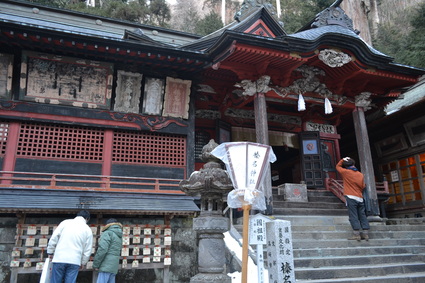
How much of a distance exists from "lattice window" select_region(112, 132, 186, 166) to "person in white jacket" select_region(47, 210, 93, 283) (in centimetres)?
419

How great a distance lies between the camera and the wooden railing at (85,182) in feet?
26.2

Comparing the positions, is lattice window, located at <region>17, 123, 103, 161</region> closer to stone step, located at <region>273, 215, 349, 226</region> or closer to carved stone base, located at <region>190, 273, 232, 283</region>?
stone step, located at <region>273, 215, 349, 226</region>

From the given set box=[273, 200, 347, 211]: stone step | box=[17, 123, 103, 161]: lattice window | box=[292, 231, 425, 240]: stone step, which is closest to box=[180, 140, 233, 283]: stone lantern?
box=[292, 231, 425, 240]: stone step

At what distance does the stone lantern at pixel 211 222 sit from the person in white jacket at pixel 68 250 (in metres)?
1.99

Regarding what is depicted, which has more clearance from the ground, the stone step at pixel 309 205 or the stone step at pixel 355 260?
the stone step at pixel 309 205

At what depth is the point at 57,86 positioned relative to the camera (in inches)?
352

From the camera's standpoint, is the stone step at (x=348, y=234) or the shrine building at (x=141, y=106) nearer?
the stone step at (x=348, y=234)

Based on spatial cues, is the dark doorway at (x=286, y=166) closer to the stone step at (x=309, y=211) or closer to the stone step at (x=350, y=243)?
the stone step at (x=309, y=211)

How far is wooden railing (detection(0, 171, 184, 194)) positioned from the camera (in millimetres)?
8000

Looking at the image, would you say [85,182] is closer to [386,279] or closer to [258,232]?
[258,232]

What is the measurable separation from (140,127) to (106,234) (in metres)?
4.50

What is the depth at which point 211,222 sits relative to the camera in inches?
183

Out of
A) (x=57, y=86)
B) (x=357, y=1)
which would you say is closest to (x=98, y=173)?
(x=57, y=86)

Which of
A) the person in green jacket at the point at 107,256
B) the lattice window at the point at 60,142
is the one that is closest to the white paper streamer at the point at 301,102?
the lattice window at the point at 60,142
